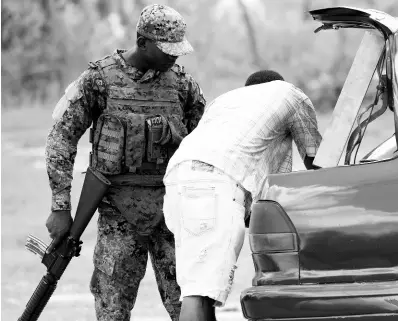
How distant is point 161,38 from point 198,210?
1.14 metres

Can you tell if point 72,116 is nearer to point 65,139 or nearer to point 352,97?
point 65,139

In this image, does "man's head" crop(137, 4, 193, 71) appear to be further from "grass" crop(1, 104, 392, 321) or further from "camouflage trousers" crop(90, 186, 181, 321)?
"grass" crop(1, 104, 392, 321)

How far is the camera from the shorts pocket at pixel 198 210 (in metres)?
4.64

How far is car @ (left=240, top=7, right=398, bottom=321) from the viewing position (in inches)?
153

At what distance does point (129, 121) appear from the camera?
5512mm

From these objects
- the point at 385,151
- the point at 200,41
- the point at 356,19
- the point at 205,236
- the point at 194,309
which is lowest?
the point at 194,309

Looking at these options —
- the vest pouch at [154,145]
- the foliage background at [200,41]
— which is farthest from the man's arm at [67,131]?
the foliage background at [200,41]

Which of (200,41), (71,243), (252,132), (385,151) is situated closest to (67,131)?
(71,243)

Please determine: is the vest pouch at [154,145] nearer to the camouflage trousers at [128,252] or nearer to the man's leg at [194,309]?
the camouflage trousers at [128,252]

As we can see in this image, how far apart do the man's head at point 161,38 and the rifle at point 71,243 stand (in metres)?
0.67

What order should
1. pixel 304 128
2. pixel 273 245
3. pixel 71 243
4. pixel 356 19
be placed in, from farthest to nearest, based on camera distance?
1. pixel 71 243
2. pixel 304 128
3. pixel 356 19
4. pixel 273 245

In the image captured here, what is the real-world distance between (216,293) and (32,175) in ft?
35.9

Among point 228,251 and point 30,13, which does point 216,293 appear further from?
point 30,13

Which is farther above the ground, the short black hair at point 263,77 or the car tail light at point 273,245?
the short black hair at point 263,77
